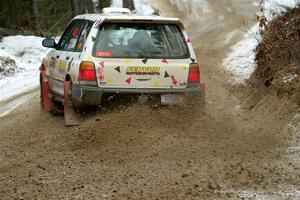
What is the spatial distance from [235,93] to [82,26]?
5.05 metres

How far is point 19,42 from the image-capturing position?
24734 millimetres

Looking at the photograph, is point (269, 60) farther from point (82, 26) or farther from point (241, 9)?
point (241, 9)

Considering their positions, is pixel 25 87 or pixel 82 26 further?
pixel 25 87

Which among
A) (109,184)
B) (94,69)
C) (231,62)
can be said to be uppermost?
(94,69)

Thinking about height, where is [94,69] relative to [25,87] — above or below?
above

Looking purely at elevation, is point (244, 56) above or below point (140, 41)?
below

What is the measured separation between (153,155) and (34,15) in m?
23.7

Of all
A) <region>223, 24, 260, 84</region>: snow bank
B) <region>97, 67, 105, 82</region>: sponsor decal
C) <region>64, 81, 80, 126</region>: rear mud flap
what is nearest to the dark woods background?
<region>223, 24, 260, 84</region>: snow bank

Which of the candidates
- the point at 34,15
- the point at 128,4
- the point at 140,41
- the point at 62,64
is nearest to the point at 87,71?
the point at 140,41

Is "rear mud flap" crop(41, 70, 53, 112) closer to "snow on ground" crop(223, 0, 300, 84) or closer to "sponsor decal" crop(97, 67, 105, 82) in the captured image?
"sponsor decal" crop(97, 67, 105, 82)

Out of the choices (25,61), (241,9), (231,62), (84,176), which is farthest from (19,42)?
(84,176)

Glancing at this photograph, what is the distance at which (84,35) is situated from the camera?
29.4 ft

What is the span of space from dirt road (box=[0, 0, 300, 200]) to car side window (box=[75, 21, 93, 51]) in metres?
1.04

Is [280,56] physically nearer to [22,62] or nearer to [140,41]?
[140,41]
